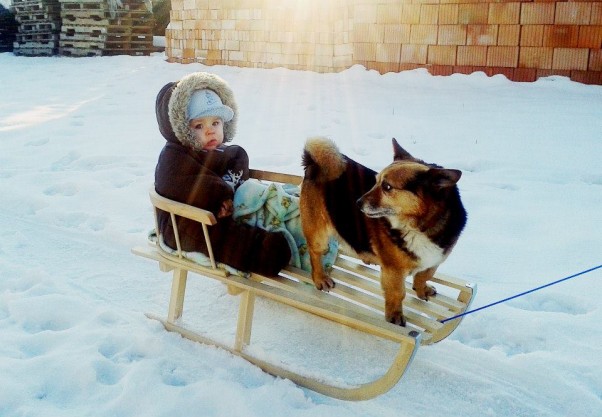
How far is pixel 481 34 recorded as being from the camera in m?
7.79

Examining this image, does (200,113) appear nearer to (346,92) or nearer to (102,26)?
(346,92)

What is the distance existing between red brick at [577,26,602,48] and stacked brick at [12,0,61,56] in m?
13.2

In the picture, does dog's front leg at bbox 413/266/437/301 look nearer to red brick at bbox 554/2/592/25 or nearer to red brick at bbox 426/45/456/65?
red brick at bbox 554/2/592/25

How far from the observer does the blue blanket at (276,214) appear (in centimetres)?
316

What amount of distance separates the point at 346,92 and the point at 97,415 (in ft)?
22.4

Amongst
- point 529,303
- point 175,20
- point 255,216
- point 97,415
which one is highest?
point 175,20

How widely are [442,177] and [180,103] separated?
1564 mm

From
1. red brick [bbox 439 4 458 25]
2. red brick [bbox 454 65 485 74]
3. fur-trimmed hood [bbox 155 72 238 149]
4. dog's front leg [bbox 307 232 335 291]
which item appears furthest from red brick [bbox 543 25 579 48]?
dog's front leg [bbox 307 232 335 291]

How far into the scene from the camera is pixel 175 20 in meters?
11.9

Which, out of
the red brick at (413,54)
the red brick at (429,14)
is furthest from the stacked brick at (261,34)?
the red brick at (429,14)

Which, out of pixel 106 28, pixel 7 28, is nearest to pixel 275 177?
pixel 106 28

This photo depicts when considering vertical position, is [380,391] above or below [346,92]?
below

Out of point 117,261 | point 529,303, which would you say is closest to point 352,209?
point 529,303

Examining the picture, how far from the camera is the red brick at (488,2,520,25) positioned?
7.50m
